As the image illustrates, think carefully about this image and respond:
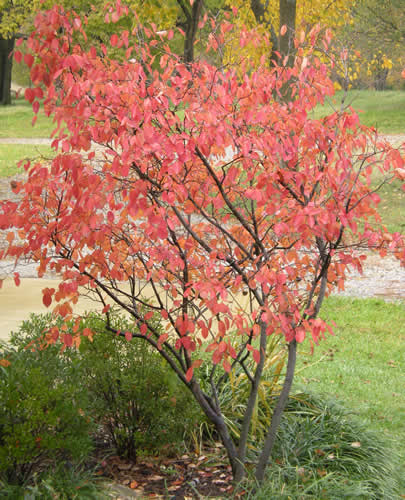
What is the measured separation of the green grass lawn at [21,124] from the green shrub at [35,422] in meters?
23.8

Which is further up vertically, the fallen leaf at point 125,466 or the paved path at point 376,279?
the fallen leaf at point 125,466

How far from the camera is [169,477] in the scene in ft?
13.8

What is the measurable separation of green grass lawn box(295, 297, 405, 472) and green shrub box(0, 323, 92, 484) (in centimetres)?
184

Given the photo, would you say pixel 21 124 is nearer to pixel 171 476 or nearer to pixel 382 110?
pixel 382 110

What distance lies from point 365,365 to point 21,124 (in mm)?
27481

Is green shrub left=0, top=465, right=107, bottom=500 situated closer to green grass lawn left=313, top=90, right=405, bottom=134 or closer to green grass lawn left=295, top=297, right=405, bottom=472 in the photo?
green grass lawn left=295, top=297, right=405, bottom=472

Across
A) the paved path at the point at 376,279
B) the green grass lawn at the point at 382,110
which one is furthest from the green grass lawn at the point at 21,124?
the paved path at the point at 376,279

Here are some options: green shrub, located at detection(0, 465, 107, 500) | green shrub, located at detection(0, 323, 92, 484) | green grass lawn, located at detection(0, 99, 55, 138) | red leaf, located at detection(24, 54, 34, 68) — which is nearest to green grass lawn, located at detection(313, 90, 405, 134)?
green grass lawn, located at detection(0, 99, 55, 138)

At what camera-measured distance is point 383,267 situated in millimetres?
11289

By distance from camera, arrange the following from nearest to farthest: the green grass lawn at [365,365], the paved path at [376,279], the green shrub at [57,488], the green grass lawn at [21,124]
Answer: the green shrub at [57,488] → the green grass lawn at [365,365] → the paved path at [376,279] → the green grass lawn at [21,124]

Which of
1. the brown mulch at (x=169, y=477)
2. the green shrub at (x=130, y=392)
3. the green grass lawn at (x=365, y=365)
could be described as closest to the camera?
the brown mulch at (x=169, y=477)

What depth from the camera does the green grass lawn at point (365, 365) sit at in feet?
18.2

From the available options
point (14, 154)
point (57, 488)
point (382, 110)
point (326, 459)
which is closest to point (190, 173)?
point (57, 488)

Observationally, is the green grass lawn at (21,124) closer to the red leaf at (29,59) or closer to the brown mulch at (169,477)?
the brown mulch at (169,477)
